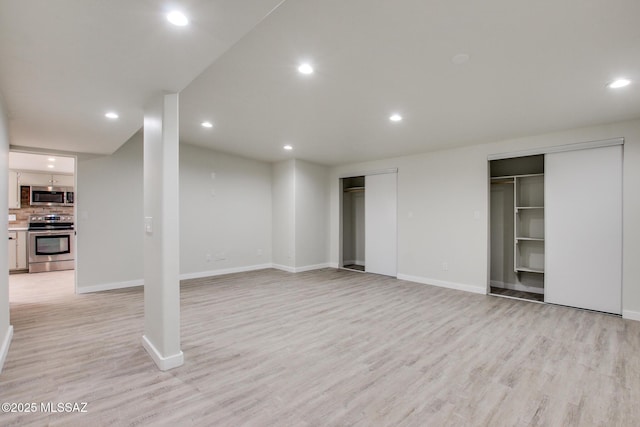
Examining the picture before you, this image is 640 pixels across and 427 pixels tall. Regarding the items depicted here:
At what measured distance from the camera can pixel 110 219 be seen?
4820 millimetres

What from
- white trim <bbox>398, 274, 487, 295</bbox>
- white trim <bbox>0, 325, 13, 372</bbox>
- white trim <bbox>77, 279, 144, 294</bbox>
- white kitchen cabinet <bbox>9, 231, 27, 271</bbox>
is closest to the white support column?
white trim <bbox>0, 325, 13, 372</bbox>

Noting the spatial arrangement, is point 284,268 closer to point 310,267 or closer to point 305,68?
point 310,267

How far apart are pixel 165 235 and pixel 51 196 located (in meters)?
6.92

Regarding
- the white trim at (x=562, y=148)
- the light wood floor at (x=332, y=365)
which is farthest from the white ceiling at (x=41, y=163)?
the white trim at (x=562, y=148)

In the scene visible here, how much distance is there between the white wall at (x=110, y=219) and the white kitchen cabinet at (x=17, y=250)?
9.71ft

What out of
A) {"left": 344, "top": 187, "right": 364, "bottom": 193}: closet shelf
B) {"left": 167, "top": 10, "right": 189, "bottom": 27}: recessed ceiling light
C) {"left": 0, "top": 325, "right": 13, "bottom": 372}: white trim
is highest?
{"left": 167, "top": 10, "right": 189, "bottom": 27}: recessed ceiling light

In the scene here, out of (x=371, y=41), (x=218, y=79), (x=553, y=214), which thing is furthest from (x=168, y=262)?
(x=553, y=214)

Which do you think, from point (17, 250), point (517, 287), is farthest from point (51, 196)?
point (517, 287)

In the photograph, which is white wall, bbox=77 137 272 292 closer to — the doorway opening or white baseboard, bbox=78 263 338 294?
white baseboard, bbox=78 263 338 294

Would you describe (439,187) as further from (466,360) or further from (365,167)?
(466,360)

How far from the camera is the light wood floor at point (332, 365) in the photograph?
1.86m

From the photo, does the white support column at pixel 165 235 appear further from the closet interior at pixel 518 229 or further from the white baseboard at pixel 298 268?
the closet interior at pixel 518 229

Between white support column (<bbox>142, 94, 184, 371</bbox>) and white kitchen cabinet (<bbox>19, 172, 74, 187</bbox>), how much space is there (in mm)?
6680

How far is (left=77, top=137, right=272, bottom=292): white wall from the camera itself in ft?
15.3
